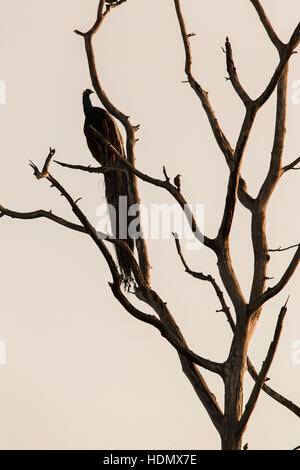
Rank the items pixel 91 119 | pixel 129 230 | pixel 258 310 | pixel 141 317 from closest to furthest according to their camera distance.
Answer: pixel 141 317
pixel 258 310
pixel 129 230
pixel 91 119

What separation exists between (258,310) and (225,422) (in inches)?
23.5

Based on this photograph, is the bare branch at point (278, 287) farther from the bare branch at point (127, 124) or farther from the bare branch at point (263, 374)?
the bare branch at point (127, 124)

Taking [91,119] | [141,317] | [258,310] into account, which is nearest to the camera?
[141,317]

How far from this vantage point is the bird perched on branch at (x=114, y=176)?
6004 mm

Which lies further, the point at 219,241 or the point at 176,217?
the point at 176,217

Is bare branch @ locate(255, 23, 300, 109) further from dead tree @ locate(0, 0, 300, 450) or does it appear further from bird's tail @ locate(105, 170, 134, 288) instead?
bird's tail @ locate(105, 170, 134, 288)

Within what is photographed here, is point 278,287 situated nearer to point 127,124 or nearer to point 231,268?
point 231,268

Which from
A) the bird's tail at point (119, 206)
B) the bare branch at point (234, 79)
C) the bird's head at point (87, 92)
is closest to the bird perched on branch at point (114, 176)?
the bird's tail at point (119, 206)

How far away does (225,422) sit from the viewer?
15.1 feet

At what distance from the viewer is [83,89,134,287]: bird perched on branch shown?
600 centimetres

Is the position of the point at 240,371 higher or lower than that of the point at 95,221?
lower

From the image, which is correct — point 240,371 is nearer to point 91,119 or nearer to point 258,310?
point 258,310
